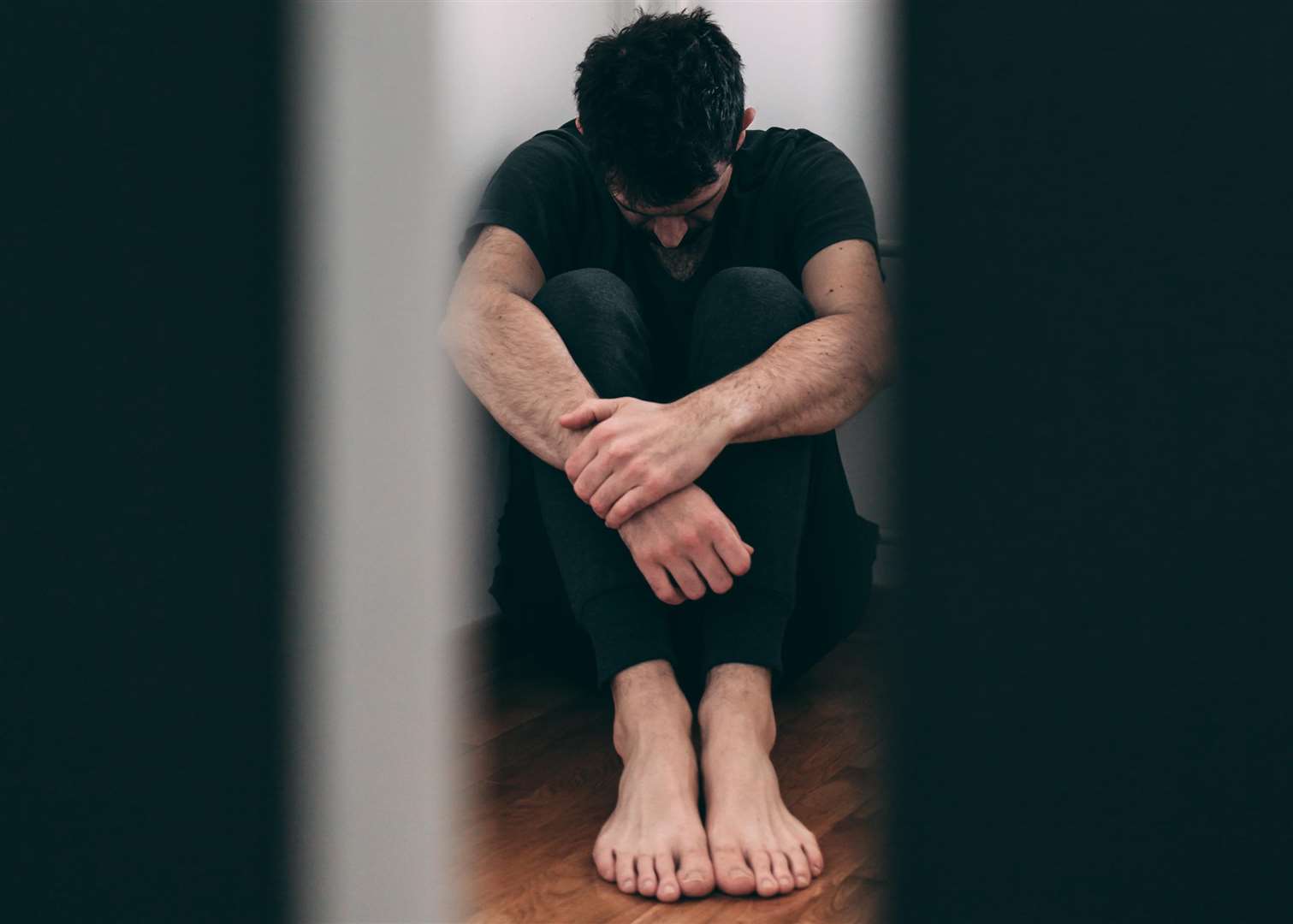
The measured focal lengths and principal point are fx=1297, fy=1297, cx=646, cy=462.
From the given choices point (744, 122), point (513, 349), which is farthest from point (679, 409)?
point (744, 122)

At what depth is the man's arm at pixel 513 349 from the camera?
4.40 ft

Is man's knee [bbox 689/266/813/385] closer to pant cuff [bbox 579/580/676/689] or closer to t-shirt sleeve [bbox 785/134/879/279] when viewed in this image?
t-shirt sleeve [bbox 785/134/879/279]

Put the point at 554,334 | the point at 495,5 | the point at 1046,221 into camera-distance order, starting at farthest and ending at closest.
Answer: the point at 495,5
the point at 554,334
the point at 1046,221

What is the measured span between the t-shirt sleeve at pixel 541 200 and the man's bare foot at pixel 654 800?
565 mm

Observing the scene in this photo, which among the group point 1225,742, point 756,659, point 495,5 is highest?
point 495,5

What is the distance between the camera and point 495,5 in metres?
1.60

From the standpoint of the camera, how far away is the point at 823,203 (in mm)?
1551

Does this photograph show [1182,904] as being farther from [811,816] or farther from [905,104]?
[811,816]

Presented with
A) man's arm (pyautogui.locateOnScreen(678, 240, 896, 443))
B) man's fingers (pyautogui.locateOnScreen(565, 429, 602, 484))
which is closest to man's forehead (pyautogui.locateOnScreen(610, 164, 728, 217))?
man's arm (pyautogui.locateOnScreen(678, 240, 896, 443))

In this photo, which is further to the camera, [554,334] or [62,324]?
[554,334]

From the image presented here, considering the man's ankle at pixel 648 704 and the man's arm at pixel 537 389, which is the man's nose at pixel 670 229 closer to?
the man's arm at pixel 537 389

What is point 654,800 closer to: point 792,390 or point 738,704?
point 738,704

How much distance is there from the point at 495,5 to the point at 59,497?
1477mm

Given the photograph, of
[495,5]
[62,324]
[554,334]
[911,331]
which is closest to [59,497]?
[62,324]
